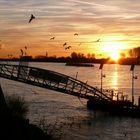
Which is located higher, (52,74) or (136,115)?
(52,74)

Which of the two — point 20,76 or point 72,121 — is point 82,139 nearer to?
point 72,121

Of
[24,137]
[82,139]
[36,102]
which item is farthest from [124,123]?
→ [24,137]

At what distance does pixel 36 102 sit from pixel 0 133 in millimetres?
45781

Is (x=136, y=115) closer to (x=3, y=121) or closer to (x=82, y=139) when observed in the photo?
(x=82, y=139)

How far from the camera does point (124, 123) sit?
56.2 meters

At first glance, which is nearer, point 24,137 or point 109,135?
point 24,137

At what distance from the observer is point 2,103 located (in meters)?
37.4

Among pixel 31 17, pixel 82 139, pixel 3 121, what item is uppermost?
pixel 31 17

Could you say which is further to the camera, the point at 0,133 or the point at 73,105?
the point at 73,105

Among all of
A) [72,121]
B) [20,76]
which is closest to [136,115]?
→ [72,121]

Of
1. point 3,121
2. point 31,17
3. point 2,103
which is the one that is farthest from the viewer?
point 2,103

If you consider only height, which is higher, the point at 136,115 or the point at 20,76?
the point at 20,76

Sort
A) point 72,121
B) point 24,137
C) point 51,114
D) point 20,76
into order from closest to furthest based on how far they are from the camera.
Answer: point 24,137, point 72,121, point 51,114, point 20,76

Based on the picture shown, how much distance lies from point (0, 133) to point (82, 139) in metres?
18.2
